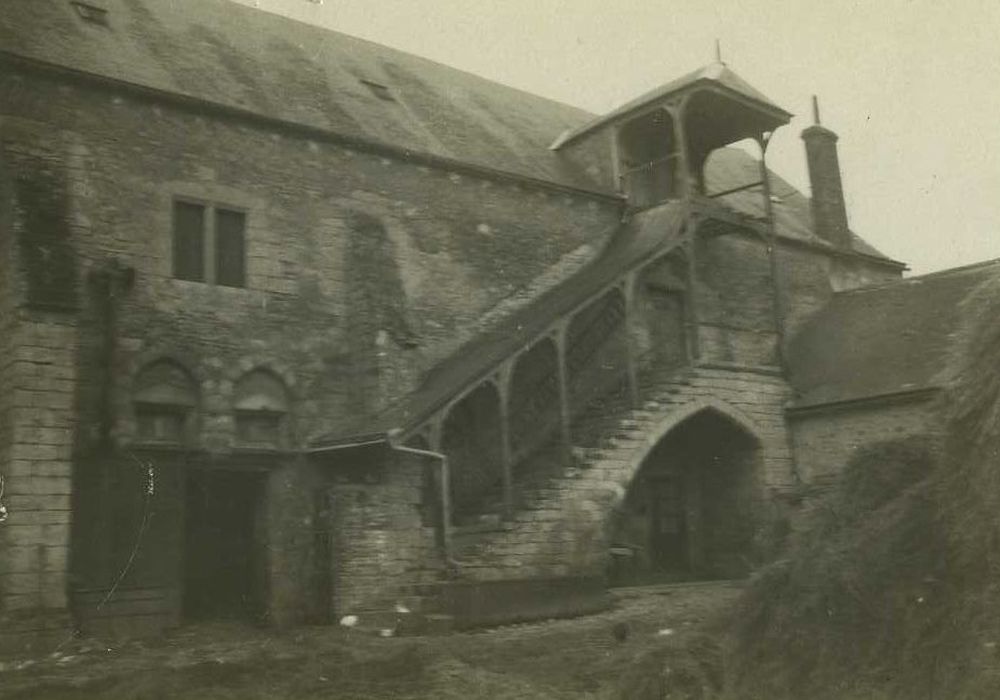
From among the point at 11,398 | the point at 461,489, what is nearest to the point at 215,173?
the point at 11,398

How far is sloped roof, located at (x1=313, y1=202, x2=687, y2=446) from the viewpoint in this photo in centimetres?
1403

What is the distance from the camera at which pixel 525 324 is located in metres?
16.5

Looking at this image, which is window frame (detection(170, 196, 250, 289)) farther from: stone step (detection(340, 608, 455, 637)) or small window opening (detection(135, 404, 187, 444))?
stone step (detection(340, 608, 455, 637))

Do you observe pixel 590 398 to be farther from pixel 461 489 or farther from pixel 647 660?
pixel 647 660

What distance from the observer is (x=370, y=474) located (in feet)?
47.0

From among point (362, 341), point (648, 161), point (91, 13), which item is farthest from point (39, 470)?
point (648, 161)

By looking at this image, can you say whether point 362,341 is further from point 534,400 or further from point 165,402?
point 534,400

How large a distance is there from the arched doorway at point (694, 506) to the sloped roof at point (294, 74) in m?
5.74

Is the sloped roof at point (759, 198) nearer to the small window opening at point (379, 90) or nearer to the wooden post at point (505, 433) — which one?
the small window opening at point (379, 90)

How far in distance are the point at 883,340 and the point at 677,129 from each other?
612 centimetres

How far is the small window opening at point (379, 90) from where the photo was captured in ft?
60.6

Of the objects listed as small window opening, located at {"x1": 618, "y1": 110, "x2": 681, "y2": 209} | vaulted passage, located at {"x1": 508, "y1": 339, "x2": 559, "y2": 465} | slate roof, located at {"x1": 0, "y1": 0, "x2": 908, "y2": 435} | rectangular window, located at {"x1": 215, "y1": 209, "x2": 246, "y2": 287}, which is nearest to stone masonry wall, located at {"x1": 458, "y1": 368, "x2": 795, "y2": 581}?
vaulted passage, located at {"x1": 508, "y1": 339, "x2": 559, "y2": 465}

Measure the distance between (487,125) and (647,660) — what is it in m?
14.5

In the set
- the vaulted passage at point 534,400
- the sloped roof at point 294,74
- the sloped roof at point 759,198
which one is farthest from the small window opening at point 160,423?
the sloped roof at point 759,198
